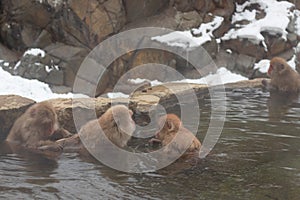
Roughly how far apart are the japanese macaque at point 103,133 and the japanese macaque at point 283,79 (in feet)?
18.0

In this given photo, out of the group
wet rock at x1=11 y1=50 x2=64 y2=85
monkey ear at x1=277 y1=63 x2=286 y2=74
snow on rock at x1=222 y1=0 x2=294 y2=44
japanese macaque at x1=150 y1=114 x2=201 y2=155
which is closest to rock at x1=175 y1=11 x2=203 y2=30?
snow on rock at x1=222 y1=0 x2=294 y2=44

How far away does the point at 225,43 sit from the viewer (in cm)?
1360

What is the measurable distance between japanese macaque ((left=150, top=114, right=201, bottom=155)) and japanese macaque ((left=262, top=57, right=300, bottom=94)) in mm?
5197

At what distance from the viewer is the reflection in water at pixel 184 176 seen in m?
4.38

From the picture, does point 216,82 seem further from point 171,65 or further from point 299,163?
point 299,163

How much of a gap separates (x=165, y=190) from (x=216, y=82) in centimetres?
739

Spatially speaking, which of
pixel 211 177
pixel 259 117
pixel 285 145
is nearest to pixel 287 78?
pixel 259 117

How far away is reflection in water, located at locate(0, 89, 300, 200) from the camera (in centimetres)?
438

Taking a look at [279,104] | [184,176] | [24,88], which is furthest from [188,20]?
[184,176]

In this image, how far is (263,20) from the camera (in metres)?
14.3

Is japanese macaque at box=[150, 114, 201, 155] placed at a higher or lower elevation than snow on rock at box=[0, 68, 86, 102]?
lower

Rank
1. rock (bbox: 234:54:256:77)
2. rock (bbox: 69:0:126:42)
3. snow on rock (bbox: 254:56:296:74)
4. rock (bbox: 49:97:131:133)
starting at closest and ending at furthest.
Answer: rock (bbox: 49:97:131:133) → rock (bbox: 69:0:126:42) → snow on rock (bbox: 254:56:296:74) → rock (bbox: 234:54:256:77)

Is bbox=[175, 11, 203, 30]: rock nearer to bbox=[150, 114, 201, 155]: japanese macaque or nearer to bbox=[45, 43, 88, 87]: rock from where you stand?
bbox=[45, 43, 88, 87]: rock

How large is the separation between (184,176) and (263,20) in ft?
34.1
